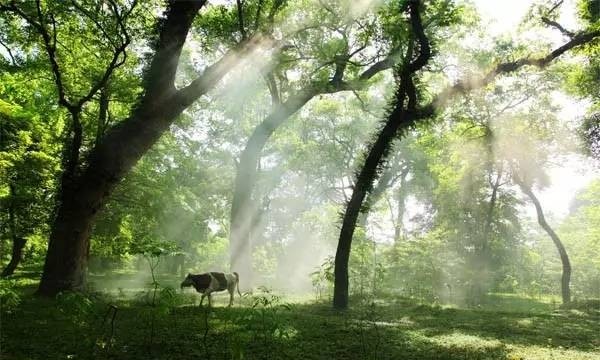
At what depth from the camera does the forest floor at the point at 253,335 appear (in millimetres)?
6020

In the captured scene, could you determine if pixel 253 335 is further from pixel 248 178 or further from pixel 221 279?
pixel 248 178

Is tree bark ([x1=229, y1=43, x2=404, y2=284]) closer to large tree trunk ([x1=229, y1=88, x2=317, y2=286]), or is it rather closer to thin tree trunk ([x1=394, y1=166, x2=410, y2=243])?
large tree trunk ([x1=229, y1=88, x2=317, y2=286])

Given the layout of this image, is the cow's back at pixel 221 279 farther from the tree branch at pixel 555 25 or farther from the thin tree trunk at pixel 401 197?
the thin tree trunk at pixel 401 197

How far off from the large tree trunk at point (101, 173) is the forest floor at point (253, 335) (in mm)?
1024

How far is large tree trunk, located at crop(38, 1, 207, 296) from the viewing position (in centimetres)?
1115

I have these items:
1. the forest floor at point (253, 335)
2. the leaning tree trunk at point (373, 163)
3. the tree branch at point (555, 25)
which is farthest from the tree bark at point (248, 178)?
the forest floor at point (253, 335)

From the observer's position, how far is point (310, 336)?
808cm

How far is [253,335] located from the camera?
752 centimetres

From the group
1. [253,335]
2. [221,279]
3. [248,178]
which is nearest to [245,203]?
[248,178]

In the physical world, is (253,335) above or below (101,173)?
below

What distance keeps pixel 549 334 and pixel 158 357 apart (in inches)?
328

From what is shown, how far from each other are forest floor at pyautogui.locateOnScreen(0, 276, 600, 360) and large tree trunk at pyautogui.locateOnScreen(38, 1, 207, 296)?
1.02 m

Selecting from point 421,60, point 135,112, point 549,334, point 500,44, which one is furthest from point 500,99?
point 135,112

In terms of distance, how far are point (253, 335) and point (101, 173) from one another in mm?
6109
